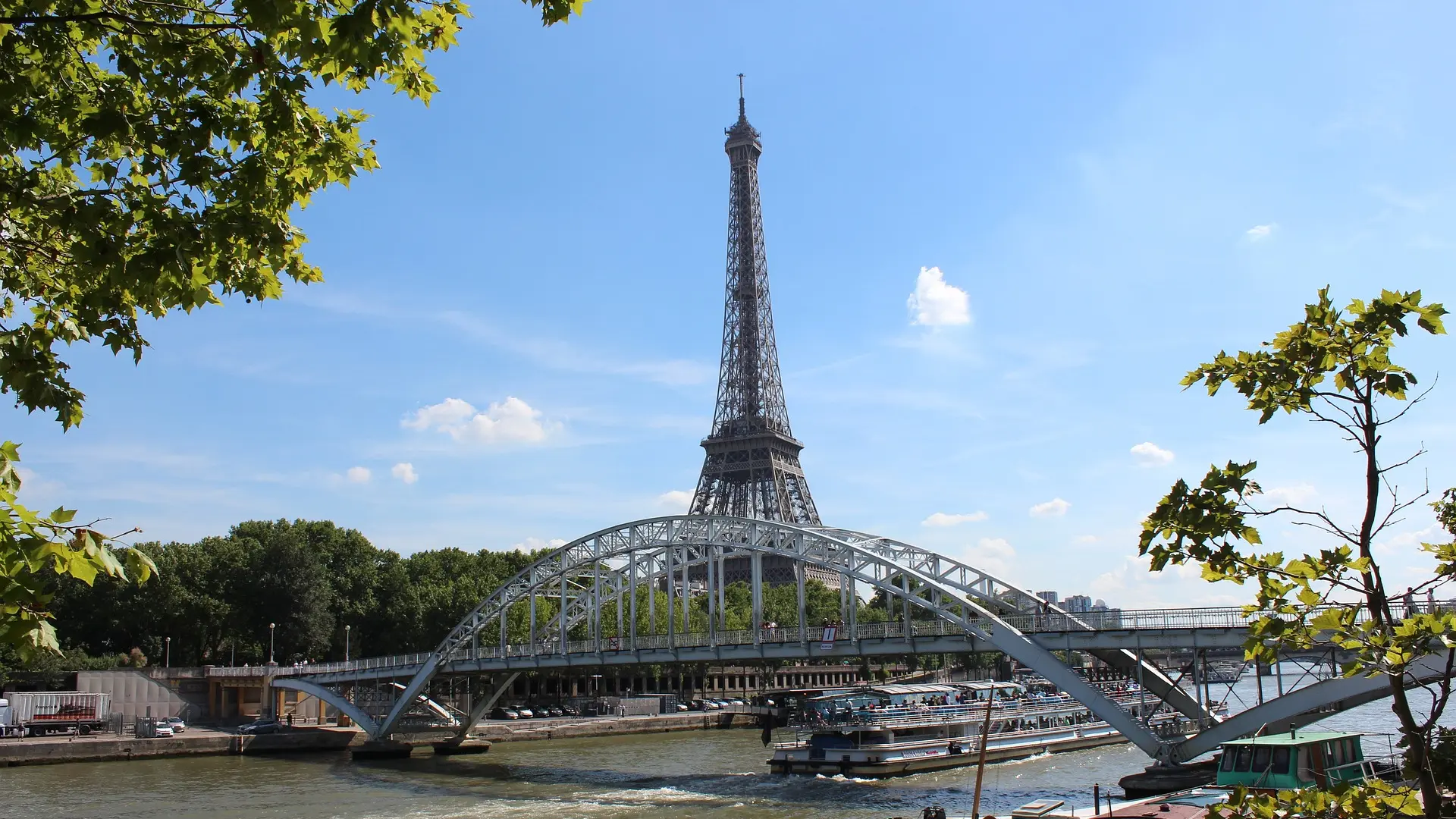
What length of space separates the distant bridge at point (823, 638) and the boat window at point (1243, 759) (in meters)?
4.35

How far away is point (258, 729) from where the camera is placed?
5844 cm

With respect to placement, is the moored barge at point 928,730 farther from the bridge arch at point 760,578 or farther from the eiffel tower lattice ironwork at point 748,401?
the eiffel tower lattice ironwork at point 748,401

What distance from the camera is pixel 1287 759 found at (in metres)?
24.7

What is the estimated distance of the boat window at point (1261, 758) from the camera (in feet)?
81.8

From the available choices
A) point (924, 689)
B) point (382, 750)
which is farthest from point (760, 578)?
point (382, 750)

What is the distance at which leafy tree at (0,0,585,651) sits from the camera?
23.1ft

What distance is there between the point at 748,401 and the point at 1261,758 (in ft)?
293

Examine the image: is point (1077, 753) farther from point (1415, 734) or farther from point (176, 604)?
point (176, 604)

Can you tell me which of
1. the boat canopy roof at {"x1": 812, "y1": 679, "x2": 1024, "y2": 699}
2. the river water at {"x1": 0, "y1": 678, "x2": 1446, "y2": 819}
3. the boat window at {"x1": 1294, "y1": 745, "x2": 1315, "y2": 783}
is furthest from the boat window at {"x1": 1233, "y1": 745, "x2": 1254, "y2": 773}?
the boat canopy roof at {"x1": 812, "y1": 679, "x2": 1024, "y2": 699}

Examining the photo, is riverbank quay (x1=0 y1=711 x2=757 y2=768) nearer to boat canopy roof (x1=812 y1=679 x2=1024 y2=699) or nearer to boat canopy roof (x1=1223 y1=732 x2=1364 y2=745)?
boat canopy roof (x1=812 y1=679 x2=1024 y2=699)

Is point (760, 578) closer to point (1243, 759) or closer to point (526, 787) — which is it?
point (526, 787)

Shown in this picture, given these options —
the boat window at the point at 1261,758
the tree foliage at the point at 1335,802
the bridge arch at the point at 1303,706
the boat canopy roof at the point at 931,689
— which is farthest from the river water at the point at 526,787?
the tree foliage at the point at 1335,802

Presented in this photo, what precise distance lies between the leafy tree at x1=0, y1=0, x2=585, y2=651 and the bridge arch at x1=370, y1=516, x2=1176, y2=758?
31774 millimetres

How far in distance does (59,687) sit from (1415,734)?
2994 inches
